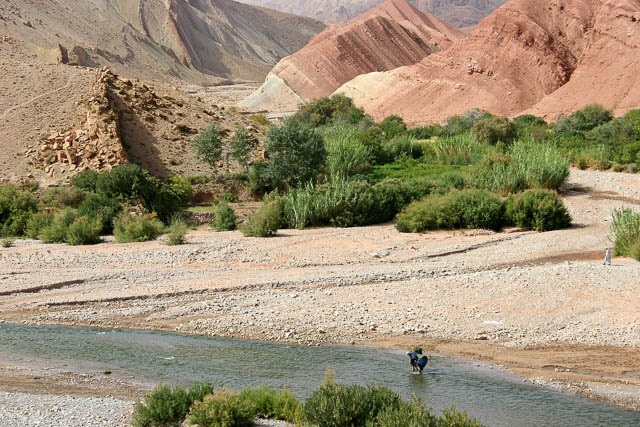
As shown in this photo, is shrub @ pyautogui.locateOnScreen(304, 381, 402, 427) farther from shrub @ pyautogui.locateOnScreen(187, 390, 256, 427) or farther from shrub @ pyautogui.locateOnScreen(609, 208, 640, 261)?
shrub @ pyautogui.locateOnScreen(609, 208, 640, 261)

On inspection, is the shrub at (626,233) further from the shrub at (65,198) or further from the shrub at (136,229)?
the shrub at (65,198)

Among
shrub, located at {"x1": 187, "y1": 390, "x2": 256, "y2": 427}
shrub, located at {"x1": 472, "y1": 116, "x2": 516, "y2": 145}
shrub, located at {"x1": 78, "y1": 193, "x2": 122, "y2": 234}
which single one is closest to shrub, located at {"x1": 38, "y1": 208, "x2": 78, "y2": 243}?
shrub, located at {"x1": 78, "y1": 193, "x2": 122, "y2": 234}

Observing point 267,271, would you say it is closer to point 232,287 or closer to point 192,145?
point 232,287

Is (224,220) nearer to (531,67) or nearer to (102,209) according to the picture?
(102,209)

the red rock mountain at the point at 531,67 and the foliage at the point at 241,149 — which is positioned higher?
the red rock mountain at the point at 531,67

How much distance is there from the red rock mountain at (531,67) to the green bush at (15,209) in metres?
36.4

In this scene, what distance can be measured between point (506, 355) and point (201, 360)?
4.51m

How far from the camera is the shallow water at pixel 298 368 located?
8234 millimetres

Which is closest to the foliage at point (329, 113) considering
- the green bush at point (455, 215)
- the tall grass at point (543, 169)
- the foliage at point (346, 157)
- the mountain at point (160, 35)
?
the foliage at point (346, 157)

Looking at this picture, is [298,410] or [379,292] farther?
[379,292]

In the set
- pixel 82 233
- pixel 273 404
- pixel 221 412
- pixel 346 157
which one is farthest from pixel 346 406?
pixel 346 157

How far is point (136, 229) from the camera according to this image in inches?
796

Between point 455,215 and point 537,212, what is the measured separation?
238 cm

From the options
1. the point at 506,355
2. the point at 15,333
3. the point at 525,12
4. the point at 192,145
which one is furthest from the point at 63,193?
the point at 525,12
